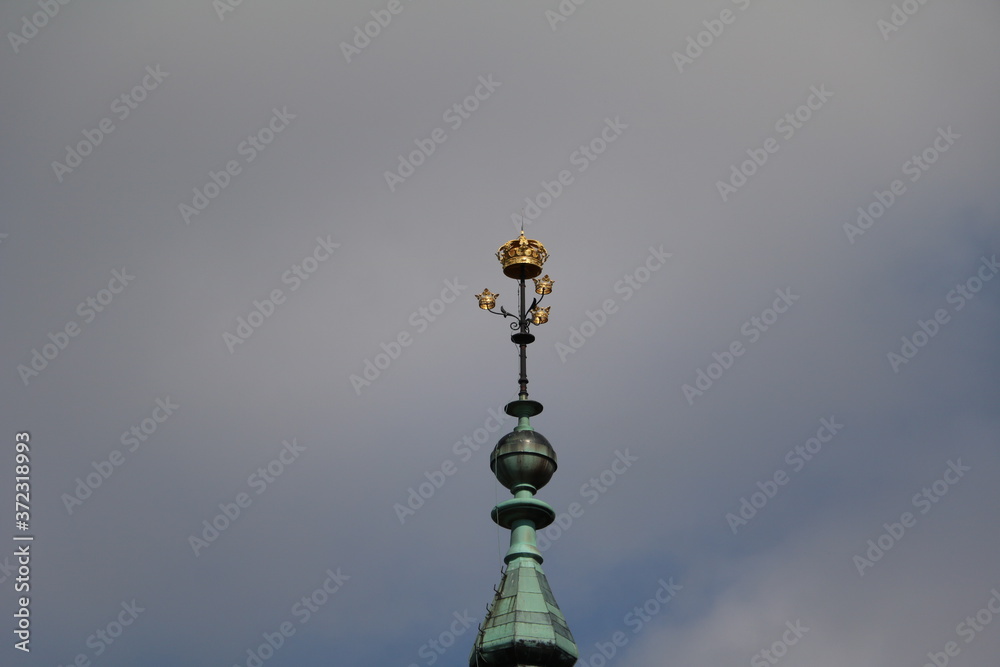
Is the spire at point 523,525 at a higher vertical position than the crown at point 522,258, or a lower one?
lower

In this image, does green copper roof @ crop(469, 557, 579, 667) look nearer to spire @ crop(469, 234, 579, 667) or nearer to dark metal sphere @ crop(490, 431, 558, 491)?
spire @ crop(469, 234, 579, 667)

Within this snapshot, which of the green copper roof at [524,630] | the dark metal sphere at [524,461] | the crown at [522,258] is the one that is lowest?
the green copper roof at [524,630]

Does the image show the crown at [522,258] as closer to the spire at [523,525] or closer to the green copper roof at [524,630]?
the spire at [523,525]

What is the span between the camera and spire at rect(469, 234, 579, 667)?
45.4 metres

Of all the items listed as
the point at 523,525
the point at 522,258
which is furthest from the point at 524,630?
the point at 522,258

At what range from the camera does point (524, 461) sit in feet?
162

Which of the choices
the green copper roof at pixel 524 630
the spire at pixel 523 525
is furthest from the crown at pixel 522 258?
the green copper roof at pixel 524 630

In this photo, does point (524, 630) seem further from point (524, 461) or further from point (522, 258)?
point (522, 258)

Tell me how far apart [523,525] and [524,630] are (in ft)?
13.3

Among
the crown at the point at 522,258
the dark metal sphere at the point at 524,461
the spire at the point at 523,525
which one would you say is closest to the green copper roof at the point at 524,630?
the spire at the point at 523,525

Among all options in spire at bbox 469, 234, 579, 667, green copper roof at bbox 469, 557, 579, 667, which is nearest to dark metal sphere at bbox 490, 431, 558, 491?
spire at bbox 469, 234, 579, 667

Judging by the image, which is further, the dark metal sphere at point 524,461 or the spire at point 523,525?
the dark metal sphere at point 524,461

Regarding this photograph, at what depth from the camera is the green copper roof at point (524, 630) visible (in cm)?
4519

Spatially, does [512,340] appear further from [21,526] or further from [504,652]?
[21,526]
